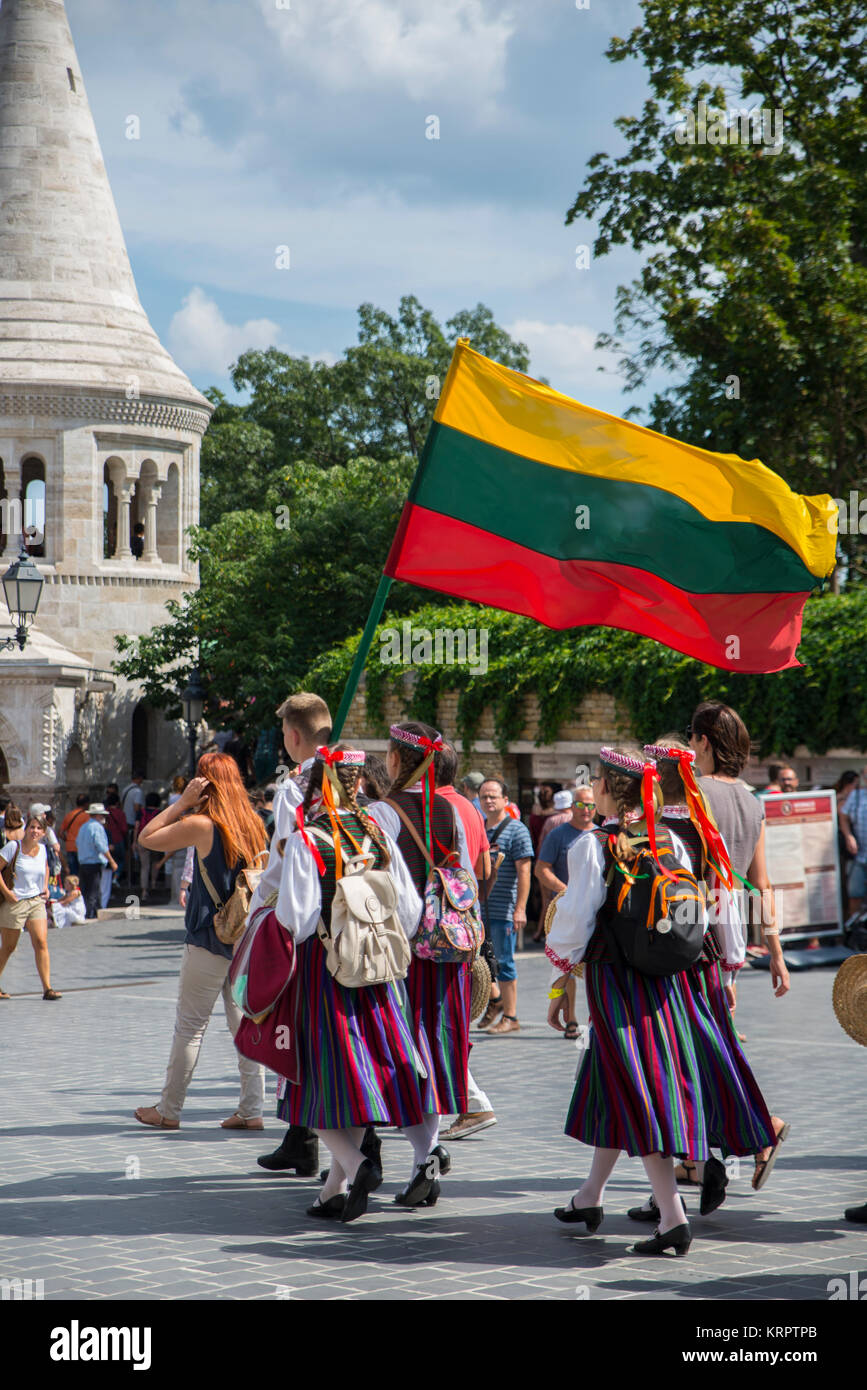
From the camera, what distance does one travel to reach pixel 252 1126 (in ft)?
27.8

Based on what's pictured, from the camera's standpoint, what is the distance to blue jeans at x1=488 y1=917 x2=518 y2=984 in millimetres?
12383

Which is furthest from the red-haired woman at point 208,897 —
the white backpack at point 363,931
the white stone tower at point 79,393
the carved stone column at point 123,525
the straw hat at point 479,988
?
the carved stone column at point 123,525

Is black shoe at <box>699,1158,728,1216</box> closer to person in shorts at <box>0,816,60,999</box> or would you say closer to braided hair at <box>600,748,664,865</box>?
braided hair at <box>600,748,664,865</box>

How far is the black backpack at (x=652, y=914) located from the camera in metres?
6.00

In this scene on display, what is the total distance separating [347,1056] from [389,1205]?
877mm

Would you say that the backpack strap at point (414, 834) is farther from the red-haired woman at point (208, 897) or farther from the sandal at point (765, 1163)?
the sandal at point (765, 1163)

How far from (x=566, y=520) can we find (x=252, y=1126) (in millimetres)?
3323

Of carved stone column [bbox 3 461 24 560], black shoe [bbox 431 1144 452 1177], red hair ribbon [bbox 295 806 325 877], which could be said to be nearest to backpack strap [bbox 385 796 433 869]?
red hair ribbon [bbox 295 806 325 877]

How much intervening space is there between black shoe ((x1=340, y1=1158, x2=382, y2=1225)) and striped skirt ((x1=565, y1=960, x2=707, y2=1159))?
761mm

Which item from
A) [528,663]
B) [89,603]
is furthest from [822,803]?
[89,603]

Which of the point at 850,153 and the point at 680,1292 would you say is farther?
the point at 850,153

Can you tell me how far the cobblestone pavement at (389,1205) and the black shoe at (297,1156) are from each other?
114 millimetres
